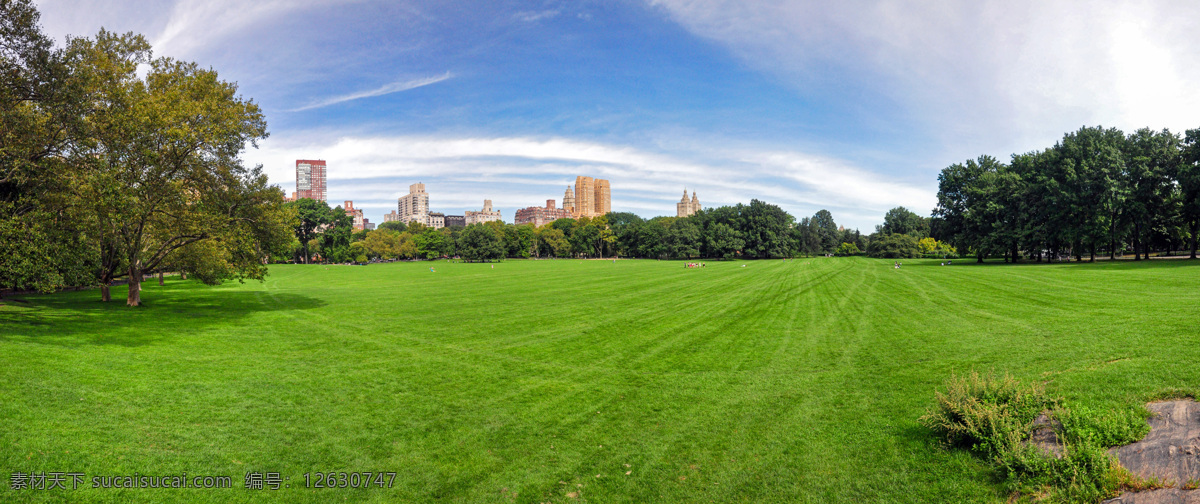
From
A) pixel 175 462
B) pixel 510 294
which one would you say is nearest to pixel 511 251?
pixel 510 294

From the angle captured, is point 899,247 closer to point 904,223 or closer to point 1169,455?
point 904,223

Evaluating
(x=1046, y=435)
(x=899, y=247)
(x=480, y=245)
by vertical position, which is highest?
(x=480, y=245)

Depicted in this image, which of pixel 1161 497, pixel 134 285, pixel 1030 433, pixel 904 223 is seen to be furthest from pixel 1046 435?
pixel 904 223

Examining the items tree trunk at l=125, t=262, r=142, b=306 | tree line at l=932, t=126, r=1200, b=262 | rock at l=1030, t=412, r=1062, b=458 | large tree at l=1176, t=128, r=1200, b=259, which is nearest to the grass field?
rock at l=1030, t=412, r=1062, b=458

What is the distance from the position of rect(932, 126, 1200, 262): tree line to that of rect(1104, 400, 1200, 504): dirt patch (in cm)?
5870

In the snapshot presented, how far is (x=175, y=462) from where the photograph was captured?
698 centimetres

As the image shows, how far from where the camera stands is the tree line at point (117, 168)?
51.5 feet

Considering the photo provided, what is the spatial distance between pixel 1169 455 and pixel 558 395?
30.0 ft

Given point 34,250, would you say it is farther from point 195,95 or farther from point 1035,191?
point 1035,191

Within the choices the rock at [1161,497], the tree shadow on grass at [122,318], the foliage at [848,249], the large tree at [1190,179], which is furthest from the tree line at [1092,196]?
the foliage at [848,249]

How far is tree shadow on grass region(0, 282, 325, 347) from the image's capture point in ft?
47.2

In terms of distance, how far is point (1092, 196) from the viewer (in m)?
50.7

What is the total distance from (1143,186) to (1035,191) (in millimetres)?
10182

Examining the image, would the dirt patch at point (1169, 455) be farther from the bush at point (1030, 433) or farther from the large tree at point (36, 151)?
the large tree at point (36, 151)
